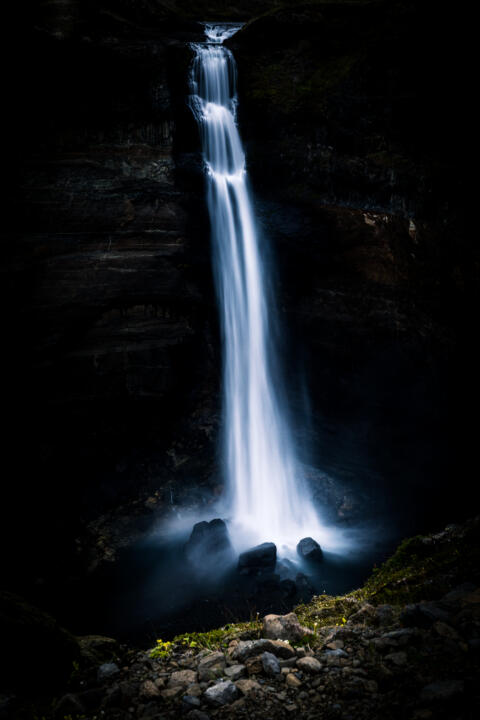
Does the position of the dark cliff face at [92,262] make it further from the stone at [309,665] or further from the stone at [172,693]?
the stone at [309,665]

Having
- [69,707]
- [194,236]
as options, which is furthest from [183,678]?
[194,236]

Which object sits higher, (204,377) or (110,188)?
(110,188)

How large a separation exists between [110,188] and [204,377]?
22.5 ft

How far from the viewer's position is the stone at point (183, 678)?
13.1 feet

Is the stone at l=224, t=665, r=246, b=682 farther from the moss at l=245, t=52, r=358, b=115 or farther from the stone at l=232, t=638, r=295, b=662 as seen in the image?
the moss at l=245, t=52, r=358, b=115

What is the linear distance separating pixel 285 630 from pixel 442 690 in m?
1.95

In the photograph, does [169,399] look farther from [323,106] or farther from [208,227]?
[323,106]

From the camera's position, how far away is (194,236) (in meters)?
13.6

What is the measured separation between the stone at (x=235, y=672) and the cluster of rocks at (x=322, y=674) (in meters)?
0.01

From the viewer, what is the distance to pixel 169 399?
14.5 meters

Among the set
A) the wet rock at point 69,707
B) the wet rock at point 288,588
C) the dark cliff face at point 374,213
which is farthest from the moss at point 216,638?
the dark cliff face at point 374,213

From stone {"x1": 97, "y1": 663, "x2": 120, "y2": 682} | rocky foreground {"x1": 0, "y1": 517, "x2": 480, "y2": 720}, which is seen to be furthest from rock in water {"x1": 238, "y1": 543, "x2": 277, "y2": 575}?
stone {"x1": 97, "y1": 663, "x2": 120, "y2": 682}

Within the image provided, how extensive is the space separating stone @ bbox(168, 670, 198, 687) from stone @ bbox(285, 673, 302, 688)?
2.99 ft

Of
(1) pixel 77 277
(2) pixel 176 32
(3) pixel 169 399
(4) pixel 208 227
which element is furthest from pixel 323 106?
(3) pixel 169 399
